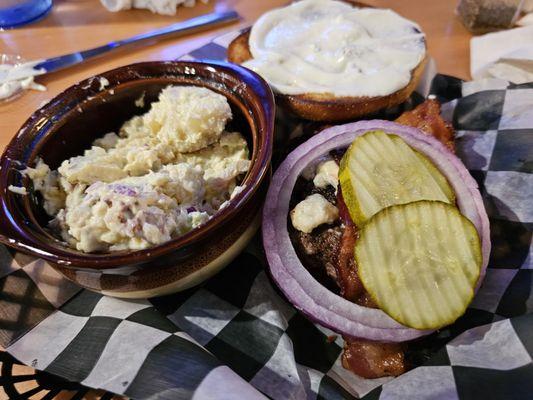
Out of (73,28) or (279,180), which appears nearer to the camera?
(279,180)

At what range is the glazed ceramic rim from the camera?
1225 mm

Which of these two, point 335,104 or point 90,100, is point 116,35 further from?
point 335,104

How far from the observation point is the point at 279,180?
1664 mm

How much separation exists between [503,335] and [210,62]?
4.66 ft

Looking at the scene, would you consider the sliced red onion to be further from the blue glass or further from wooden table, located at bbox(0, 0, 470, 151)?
the blue glass

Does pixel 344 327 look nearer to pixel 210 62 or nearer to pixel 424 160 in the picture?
pixel 424 160

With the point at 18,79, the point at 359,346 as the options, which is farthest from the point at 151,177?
the point at 18,79

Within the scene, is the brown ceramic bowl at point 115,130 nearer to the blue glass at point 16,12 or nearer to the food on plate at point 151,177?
the food on plate at point 151,177

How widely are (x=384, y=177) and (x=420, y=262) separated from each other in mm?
341

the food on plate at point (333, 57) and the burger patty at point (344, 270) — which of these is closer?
the burger patty at point (344, 270)

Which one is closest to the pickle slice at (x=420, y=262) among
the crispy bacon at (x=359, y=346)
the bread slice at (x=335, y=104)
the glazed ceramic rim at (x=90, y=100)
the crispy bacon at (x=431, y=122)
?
the crispy bacon at (x=359, y=346)

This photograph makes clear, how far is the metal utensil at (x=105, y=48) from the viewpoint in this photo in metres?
2.54

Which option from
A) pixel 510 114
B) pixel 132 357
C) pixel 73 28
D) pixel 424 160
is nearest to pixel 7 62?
pixel 73 28

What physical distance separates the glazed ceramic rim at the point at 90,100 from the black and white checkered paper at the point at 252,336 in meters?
0.31
